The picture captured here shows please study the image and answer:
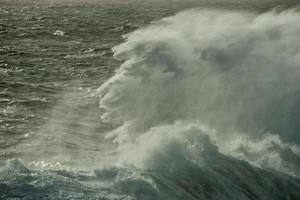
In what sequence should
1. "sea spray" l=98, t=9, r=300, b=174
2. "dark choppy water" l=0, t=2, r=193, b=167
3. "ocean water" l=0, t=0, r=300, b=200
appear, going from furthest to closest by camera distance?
"sea spray" l=98, t=9, r=300, b=174, "dark choppy water" l=0, t=2, r=193, b=167, "ocean water" l=0, t=0, r=300, b=200

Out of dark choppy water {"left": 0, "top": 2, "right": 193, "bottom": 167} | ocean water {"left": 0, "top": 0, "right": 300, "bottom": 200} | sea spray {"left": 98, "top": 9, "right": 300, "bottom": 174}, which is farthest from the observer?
sea spray {"left": 98, "top": 9, "right": 300, "bottom": 174}

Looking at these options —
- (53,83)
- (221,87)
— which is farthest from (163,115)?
(53,83)

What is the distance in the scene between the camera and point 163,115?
56.3 feet

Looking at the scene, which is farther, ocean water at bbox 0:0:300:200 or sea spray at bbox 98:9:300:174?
sea spray at bbox 98:9:300:174

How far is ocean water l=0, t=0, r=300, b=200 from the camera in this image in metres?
11.4

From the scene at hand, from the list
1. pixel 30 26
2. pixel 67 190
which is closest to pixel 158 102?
pixel 67 190

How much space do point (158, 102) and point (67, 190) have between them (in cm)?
773

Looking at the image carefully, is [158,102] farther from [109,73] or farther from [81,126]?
[109,73]

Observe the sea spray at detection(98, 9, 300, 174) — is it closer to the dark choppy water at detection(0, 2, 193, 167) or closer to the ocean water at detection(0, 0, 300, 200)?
the ocean water at detection(0, 0, 300, 200)

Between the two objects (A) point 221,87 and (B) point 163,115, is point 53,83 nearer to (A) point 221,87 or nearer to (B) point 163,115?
(B) point 163,115

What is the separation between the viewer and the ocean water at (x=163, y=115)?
37.2 ft

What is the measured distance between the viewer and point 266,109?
1841 centimetres

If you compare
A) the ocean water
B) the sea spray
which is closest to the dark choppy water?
the ocean water

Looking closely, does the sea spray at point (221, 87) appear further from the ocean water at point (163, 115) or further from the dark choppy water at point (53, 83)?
the dark choppy water at point (53, 83)
